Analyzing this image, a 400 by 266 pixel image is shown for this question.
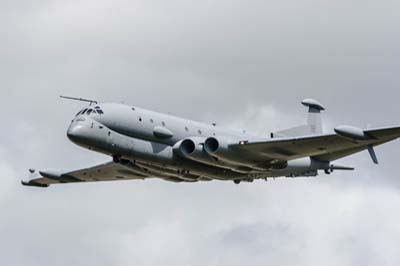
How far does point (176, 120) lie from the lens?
6856cm

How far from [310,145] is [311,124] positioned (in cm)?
669

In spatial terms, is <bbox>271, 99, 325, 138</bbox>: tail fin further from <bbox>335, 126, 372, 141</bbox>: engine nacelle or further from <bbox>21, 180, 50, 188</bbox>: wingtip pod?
<bbox>21, 180, 50, 188</bbox>: wingtip pod

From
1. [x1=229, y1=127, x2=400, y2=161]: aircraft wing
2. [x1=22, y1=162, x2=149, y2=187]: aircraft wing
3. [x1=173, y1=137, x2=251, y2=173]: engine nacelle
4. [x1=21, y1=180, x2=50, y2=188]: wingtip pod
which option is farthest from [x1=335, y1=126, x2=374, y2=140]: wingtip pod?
[x1=21, y1=180, x2=50, y2=188]: wingtip pod

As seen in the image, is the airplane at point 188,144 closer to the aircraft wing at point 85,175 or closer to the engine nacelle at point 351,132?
the engine nacelle at point 351,132

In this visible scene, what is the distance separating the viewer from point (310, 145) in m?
67.8

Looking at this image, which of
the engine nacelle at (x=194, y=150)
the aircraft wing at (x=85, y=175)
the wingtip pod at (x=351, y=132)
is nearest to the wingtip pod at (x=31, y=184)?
the aircraft wing at (x=85, y=175)

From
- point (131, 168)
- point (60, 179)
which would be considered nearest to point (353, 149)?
point (131, 168)

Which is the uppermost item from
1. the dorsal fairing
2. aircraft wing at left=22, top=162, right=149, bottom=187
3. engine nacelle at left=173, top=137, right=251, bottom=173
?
the dorsal fairing

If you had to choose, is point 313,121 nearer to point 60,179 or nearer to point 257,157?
point 257,157

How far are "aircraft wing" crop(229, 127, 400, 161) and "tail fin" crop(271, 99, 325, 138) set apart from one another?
10.8ft

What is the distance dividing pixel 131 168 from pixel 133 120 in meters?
4.36

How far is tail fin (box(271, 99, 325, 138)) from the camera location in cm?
7319

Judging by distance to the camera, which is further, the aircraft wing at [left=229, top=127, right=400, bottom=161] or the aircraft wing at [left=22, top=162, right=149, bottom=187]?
the aircraft wing at [left=22, top=162, right=149, bottom=187]

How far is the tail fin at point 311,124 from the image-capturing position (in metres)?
73.2
